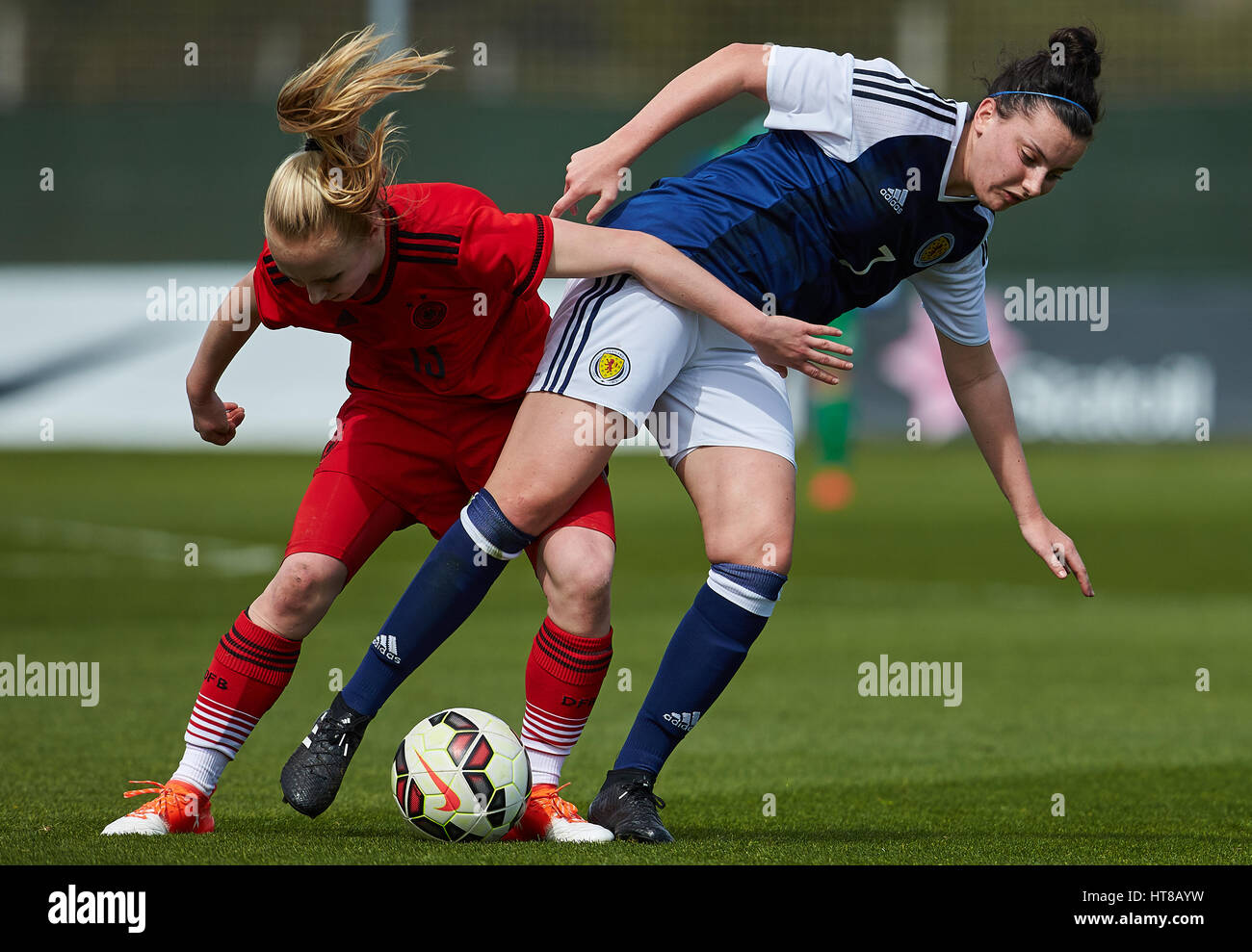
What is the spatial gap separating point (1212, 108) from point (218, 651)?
21111 millimetres

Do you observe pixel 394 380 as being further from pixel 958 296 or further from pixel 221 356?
pixel 958 296

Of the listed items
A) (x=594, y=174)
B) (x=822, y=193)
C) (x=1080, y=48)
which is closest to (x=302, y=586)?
(x=594, y=174)

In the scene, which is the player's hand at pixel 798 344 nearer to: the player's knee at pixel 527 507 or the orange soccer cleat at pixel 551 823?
the player's knee at pixel 527 507

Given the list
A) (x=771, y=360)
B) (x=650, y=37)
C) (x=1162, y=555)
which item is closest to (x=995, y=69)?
(x=771, y=360)

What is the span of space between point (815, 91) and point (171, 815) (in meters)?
2.15

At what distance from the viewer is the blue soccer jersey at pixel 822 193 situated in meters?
3.67

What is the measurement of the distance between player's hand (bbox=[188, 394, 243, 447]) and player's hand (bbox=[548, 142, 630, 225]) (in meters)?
0.95

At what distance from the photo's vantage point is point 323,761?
11.6 feet

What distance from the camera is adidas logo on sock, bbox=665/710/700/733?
3.68 meters

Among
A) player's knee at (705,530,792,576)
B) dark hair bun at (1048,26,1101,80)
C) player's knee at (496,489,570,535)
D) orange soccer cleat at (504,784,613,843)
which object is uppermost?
dark hair bun at (1048,26,1101,80)

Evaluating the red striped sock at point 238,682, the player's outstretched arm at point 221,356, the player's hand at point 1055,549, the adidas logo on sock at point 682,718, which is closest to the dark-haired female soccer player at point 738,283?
the adidas logo on sock at point 682,718

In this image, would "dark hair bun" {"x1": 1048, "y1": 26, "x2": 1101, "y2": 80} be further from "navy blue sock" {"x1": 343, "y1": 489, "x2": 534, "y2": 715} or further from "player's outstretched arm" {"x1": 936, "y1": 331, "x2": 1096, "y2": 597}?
"navy blue sock" {"x1": 343, "y1": 489, "x2": 534, "y2": 715}

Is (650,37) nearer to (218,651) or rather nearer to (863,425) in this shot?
(863,425)

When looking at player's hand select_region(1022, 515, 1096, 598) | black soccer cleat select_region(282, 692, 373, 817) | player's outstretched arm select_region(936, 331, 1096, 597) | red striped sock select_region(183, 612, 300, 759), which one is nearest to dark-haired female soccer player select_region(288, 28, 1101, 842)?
black soccer cleat select_region(282, 692, 373, 817)
